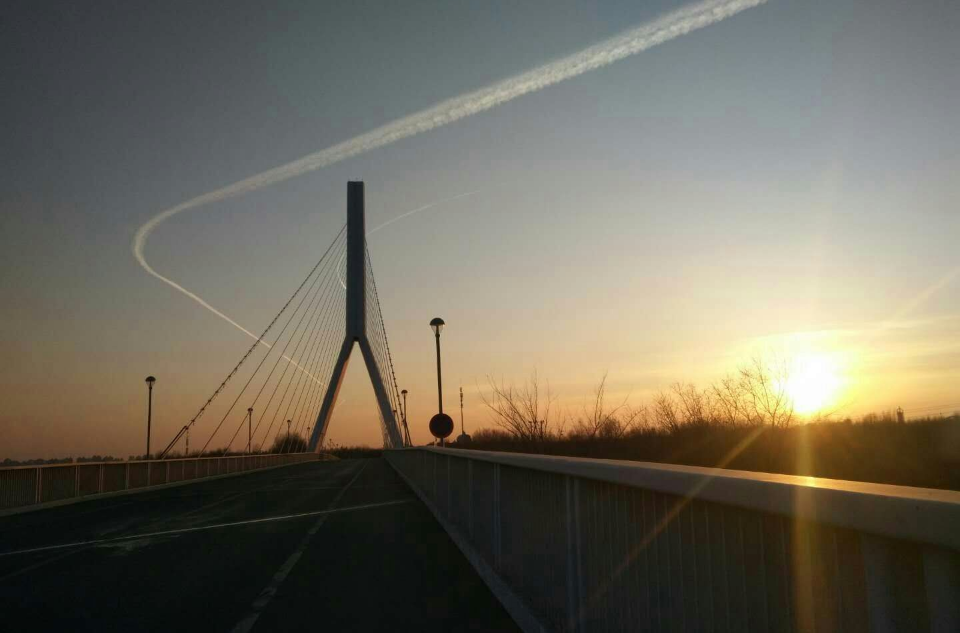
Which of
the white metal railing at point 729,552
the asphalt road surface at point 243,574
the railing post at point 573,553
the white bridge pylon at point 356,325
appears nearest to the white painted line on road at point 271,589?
the asphalt road surface at point 243,574

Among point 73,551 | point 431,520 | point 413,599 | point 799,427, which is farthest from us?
point 431,520

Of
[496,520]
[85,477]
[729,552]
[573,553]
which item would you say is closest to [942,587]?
[729,552]

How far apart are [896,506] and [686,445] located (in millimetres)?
8625

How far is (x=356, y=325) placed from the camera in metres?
47.7

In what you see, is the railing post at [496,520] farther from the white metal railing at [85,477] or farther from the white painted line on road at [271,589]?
the white metal railing at [85,477]

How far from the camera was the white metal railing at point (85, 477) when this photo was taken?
21.8 meters

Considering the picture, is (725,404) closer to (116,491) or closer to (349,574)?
(349,574)

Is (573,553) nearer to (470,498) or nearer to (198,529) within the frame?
(470,498)

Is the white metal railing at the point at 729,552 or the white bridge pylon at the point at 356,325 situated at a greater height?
the white bridge pylon at the point at 356,325

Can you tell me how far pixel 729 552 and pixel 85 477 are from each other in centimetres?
2700

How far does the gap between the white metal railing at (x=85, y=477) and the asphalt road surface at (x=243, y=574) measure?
4424 millimetres

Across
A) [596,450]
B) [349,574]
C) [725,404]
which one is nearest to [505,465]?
[349,574]

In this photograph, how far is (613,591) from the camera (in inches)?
178

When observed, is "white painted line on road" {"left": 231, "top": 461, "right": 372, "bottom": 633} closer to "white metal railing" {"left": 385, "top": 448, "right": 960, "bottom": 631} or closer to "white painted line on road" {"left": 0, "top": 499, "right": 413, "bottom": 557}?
"white painted line on road" {"left": 0, "top": 499, "right": 413, "bottom": 557}
